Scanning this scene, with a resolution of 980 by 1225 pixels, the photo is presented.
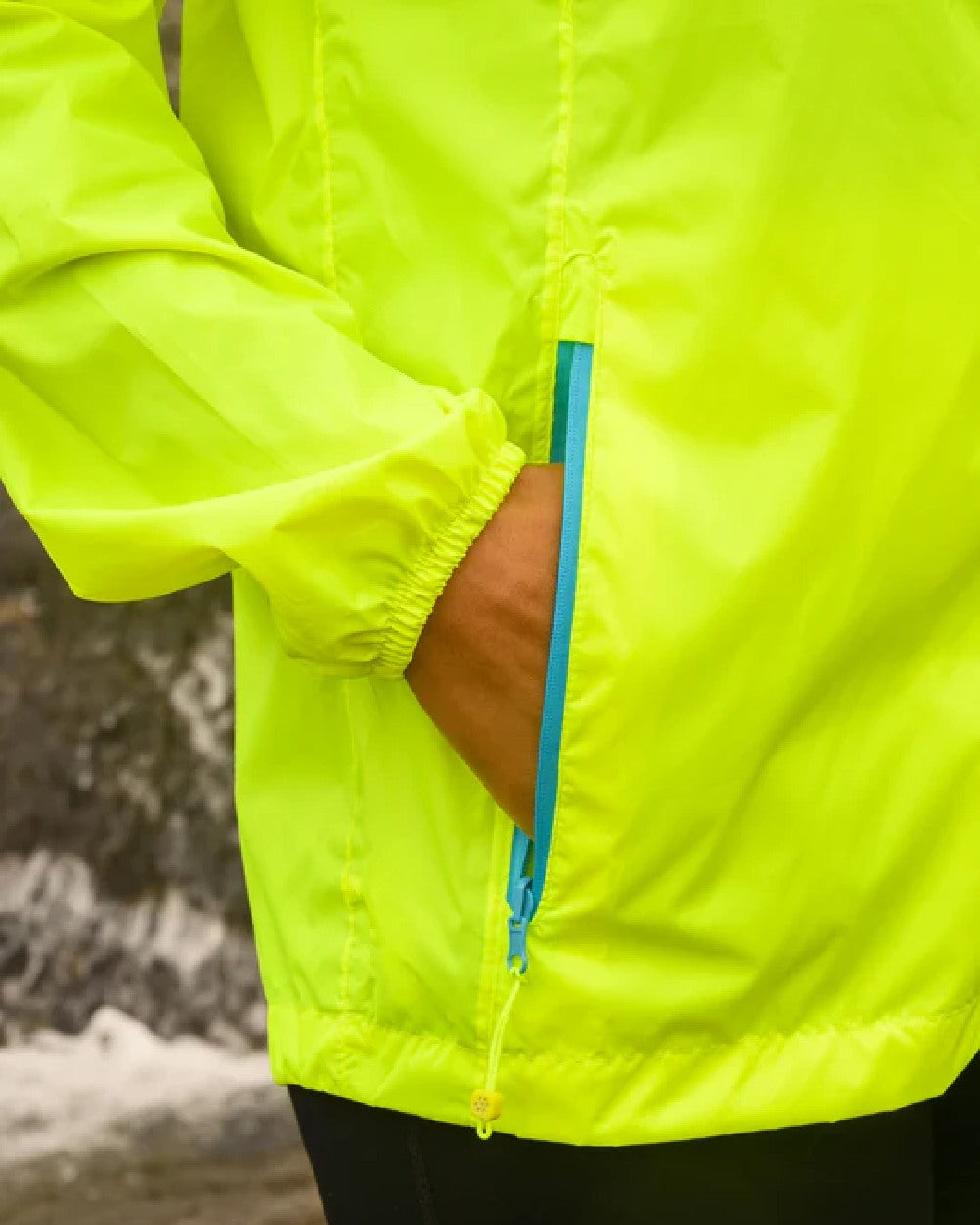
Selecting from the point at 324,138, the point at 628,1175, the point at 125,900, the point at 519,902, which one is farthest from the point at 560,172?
the point at 125,900

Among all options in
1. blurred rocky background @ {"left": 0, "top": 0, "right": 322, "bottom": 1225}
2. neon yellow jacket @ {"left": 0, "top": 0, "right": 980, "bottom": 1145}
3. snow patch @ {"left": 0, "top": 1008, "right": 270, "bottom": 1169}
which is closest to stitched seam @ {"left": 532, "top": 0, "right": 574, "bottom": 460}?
neon yellow jacket @ {"left": 0, "top": 0, "right": 980, "bottom": 1145}

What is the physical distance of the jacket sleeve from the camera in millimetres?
598

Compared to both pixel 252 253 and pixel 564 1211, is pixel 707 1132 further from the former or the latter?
pixel 252 253

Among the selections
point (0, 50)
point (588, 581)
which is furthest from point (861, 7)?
point (0, 50)

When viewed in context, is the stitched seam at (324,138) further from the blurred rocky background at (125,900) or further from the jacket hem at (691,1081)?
the blurred rocky background at (125,900)

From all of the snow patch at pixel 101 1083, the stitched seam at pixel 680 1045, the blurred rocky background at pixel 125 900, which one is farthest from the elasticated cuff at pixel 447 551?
the snow patch at pixel 101 1083

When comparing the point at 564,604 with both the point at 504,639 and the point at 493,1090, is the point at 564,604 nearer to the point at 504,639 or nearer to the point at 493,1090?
the point at 504,639

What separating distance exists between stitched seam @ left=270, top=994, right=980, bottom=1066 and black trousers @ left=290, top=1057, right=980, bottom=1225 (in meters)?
0.06

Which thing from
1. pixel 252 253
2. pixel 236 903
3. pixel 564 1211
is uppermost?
pixel 252 253

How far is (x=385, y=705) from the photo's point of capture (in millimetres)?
690

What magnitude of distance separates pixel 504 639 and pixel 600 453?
99 mm

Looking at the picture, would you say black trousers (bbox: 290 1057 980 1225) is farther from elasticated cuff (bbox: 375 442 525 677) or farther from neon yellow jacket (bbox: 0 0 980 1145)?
elasticated cuff (bbox: 375 442 525 677)

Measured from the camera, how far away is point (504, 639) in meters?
0.60

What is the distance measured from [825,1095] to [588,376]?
0.38m
